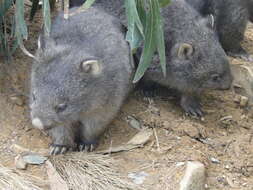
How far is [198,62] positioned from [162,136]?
1.00 m

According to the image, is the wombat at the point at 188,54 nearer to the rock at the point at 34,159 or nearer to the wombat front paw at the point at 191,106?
the wombat front paw at the point at 191,106

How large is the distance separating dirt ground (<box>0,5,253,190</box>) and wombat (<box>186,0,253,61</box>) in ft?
3.61

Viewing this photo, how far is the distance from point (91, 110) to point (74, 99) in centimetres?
26

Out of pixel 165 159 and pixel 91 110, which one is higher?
pixel 91 110

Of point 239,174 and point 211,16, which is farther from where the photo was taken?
point 211,16

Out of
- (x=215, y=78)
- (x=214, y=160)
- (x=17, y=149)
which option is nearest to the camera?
(x=17, y=149)

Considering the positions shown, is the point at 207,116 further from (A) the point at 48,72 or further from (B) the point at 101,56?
(A) the point at 48,72

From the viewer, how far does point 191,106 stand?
6.95 meters

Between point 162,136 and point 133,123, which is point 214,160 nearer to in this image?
point 162,136

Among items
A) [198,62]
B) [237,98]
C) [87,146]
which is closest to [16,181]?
[87,146]

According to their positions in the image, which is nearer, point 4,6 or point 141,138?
point 141,138

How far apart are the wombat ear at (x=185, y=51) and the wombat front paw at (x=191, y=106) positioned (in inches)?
21.1

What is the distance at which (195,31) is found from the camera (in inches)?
265

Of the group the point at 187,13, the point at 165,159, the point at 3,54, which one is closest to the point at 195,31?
the point at 187,13
